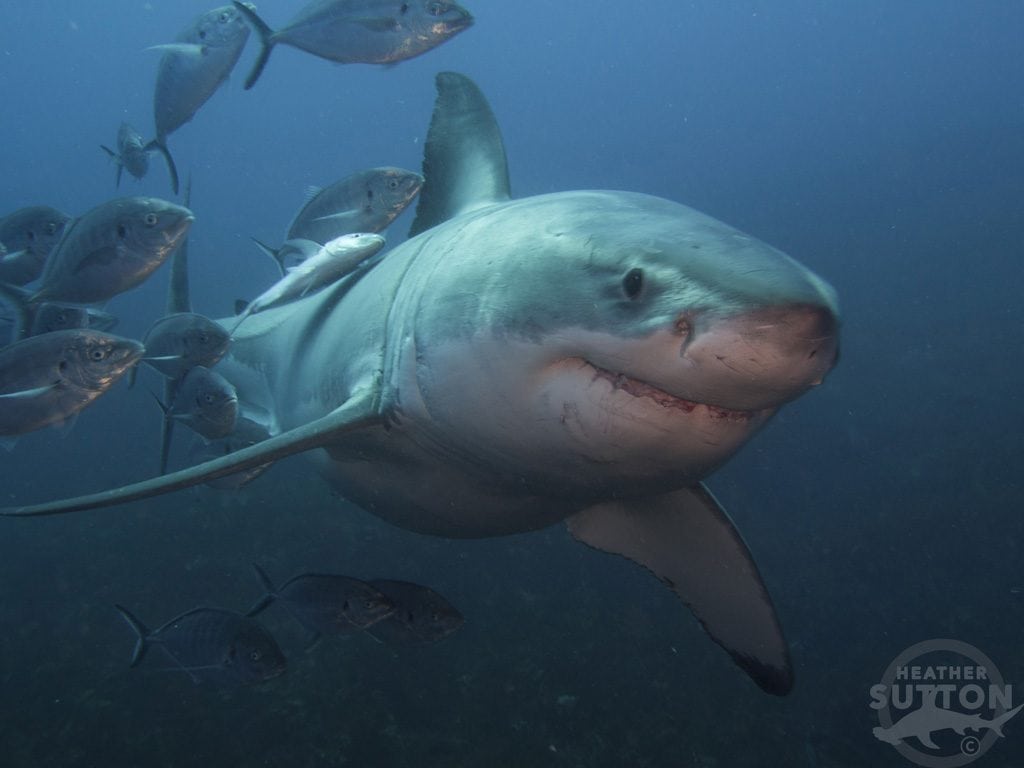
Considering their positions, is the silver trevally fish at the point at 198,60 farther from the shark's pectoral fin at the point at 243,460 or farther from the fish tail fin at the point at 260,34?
the shark's pectoral fin at the point at 243,460

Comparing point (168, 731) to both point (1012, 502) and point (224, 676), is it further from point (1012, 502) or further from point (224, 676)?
point (1012, 502)

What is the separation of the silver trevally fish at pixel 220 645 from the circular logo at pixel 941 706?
6260 mm

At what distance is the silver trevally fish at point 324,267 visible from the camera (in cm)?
347

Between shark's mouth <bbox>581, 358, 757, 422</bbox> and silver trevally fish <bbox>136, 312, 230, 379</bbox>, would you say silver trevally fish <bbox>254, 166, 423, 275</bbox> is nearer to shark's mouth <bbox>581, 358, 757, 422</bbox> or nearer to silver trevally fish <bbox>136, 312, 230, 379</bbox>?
silver trevally fish <bbox>136, 312, 230, 379</bbox>

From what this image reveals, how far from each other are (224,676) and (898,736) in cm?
668

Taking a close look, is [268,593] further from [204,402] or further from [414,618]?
[204,402]

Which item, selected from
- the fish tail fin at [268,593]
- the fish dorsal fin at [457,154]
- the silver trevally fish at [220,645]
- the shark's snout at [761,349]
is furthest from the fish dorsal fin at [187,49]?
the shark's snout at [761,349]

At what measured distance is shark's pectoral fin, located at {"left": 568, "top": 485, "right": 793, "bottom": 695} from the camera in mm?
3539

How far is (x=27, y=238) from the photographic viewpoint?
468 centimetres

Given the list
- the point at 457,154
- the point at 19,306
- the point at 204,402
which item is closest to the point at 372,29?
the point at 457,154

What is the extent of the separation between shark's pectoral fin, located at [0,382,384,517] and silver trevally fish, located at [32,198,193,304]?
168cm

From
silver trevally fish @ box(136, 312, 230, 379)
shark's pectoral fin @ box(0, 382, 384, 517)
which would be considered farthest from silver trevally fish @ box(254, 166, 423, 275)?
shark's pectoral fin @ box(0, 382, 384, 517)

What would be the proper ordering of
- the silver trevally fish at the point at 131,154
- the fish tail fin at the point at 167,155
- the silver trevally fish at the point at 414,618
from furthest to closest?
1. the silver trevally fish at the point at 131,154
2. the fish tail fin at the point at 167,155
3. the silver trevally fish at the point at 414,618

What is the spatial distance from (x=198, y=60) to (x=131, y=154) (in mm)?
2059
